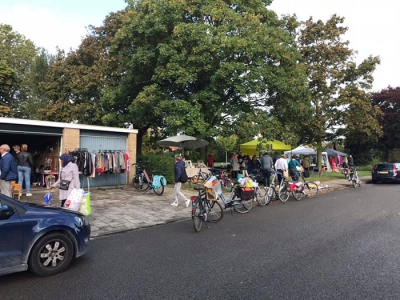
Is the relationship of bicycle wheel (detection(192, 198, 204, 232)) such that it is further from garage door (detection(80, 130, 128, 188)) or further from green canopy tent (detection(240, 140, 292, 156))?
green canopy tent (detection(240, 140, 292, 156))

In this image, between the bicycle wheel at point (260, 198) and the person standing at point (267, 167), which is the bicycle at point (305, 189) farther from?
the bicycle wheel at point (260, 198)

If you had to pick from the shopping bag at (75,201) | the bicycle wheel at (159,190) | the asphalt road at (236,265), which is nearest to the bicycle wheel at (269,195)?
the asphalt road at (236,265)

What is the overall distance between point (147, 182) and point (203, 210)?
6.17 meters

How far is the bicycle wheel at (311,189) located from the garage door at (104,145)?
26.9 ft

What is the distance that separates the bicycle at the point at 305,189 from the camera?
12.3 m

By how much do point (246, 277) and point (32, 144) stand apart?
15.0m

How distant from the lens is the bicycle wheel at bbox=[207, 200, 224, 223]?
7.79m

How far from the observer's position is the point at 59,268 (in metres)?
4.53

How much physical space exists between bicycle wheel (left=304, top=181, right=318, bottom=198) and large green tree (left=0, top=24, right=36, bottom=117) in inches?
1028

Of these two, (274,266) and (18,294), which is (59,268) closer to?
(18,294)

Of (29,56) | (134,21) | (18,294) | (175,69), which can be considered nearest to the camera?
(18,294)

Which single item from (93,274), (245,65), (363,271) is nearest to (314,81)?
(245,65)

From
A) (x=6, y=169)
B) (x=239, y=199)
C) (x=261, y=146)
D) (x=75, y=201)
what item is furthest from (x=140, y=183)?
(x=261, y=146)

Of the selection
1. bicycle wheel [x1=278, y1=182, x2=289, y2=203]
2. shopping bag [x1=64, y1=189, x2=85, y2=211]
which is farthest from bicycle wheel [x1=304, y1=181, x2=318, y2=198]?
shopping bag [x1=64, y1=189, x2=85, y2=211]
